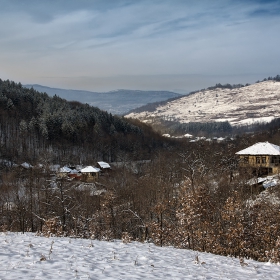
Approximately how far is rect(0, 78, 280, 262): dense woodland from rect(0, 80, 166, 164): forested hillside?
323 mm

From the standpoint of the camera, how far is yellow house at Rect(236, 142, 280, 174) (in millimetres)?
47812

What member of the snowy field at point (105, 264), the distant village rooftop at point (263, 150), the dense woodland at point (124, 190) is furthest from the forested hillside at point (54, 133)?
the snowy field at point (105, 264)

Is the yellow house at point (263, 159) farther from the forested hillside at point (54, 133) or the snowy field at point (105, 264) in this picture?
the forested hillside at point (54, 133)

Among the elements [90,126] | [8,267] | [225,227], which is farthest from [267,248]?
[90,126]

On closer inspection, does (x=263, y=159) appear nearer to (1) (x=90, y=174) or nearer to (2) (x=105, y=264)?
(1) (x=90, y=174)

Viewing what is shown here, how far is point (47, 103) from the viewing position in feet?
351

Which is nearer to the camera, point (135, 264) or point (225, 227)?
point (135, 264)

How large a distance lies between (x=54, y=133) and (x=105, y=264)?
86910 millimetres

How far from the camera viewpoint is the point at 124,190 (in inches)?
1528

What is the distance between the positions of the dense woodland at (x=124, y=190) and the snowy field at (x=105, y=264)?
7.78ft

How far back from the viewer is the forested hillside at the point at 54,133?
8275 cm

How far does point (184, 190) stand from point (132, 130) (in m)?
110

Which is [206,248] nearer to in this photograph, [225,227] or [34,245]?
[225,227]

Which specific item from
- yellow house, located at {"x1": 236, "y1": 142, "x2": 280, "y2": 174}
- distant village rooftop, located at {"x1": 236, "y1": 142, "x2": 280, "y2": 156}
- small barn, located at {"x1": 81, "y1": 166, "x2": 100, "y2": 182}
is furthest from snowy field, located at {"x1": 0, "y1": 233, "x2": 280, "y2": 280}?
small barn, located at {"x1": 81, "y1": 166, "x2": 100, "y2": 182}
